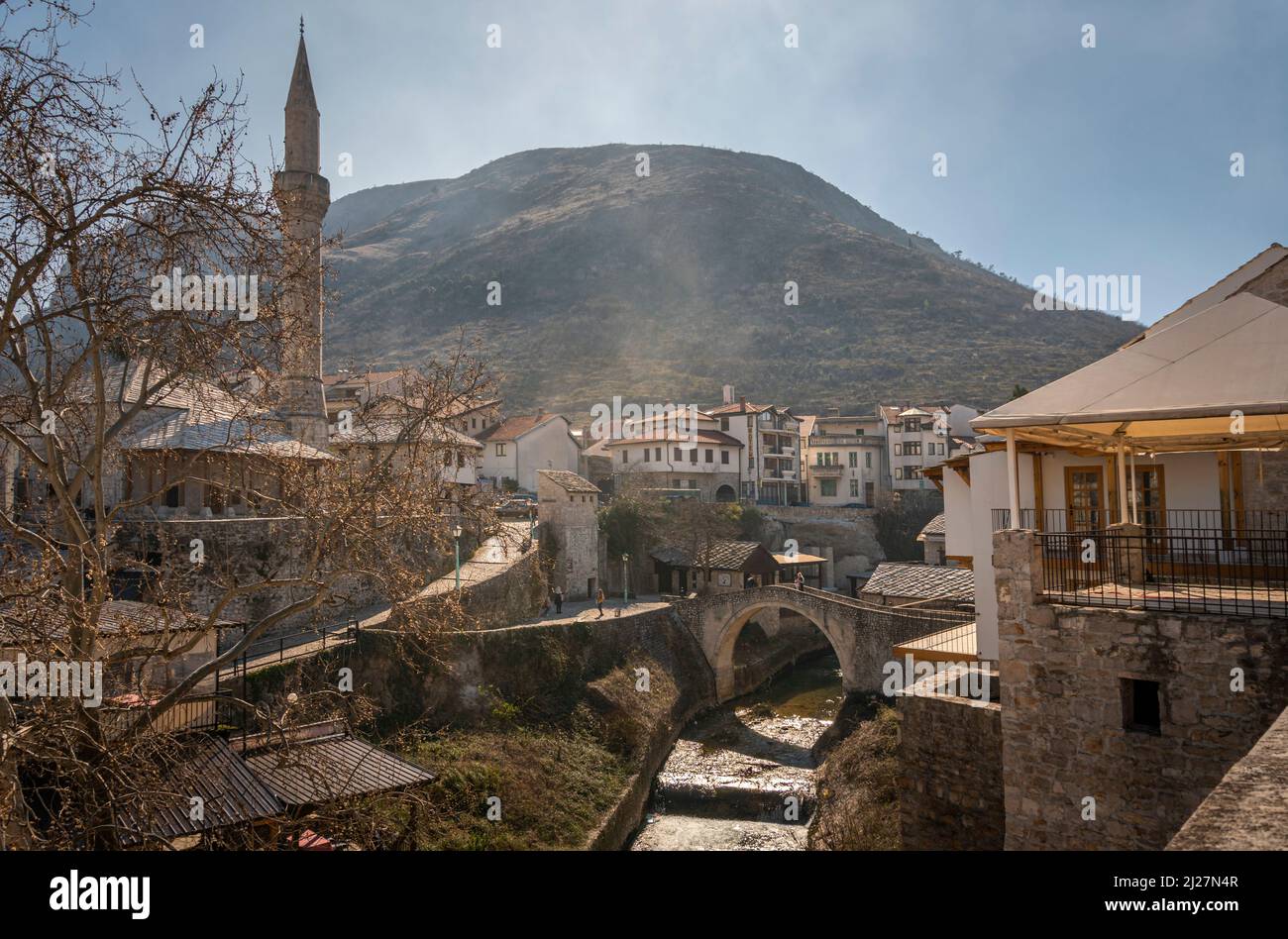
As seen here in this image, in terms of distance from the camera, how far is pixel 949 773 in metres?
13.1

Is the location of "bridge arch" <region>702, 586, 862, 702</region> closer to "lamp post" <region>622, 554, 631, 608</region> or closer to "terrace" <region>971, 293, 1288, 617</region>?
"lamp post" <region>622, 554, 631, 608</region>

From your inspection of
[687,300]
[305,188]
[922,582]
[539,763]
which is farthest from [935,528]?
[687,300]

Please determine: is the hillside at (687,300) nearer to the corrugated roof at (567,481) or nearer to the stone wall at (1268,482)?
the corrugated roof at (567,481)

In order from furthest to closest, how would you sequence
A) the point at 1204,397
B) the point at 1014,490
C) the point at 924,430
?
the point at 924,430
the point at 1014,490
the point at 1204,397

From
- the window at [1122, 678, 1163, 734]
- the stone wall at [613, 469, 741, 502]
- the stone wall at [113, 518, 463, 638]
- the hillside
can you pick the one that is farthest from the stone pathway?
the hillside

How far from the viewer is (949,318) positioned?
120750 mm

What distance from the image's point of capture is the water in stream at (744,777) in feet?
74.0

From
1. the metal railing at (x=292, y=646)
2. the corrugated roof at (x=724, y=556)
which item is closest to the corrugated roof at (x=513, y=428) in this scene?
the corrugated roof at (x=724, y=556)

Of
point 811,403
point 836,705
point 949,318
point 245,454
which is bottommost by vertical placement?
point 836,705

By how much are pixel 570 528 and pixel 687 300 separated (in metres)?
107

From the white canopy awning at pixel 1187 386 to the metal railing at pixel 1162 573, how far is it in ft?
4.72

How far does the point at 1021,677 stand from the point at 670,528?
3766 cm
